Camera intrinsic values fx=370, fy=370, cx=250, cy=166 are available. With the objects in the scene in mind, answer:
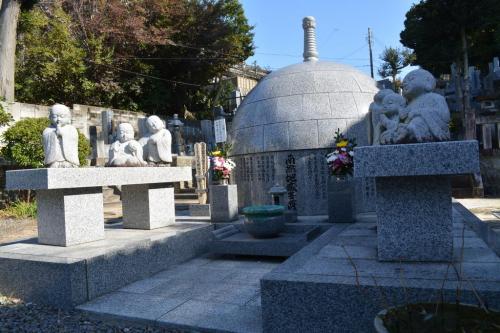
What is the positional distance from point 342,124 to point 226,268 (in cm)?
485

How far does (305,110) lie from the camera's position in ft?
30.4

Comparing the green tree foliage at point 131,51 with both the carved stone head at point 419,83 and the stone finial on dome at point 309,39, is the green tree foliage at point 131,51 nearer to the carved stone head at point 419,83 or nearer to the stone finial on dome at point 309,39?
the stone finial on dome at point 309,39

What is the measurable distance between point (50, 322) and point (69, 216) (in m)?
1.61

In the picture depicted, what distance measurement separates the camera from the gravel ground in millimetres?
3826

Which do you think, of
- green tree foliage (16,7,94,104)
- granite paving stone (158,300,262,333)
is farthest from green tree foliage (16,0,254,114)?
granite paving stone (158,300,262,333)

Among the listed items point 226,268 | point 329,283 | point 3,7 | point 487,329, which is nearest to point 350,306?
point 329,283

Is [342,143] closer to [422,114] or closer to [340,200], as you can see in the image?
[340,200]

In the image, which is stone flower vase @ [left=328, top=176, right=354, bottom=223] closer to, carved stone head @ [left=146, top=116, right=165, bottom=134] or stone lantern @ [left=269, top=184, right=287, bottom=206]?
stone lantern @ [left=269, top=184, right=287, bottom=206]

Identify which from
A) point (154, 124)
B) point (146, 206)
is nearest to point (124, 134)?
point (154, 124)

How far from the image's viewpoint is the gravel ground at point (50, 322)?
383cm

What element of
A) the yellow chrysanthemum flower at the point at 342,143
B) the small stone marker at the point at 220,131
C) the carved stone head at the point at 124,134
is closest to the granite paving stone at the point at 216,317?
the carved stone head at the point at 124,134

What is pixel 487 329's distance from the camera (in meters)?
1.91

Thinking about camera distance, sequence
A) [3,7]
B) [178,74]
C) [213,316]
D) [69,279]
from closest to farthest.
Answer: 1. [213,316]
2. [69,279]
3. [3,7]
4. [178,74]

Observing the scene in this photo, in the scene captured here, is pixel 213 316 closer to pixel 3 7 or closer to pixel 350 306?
pixel 350 306
